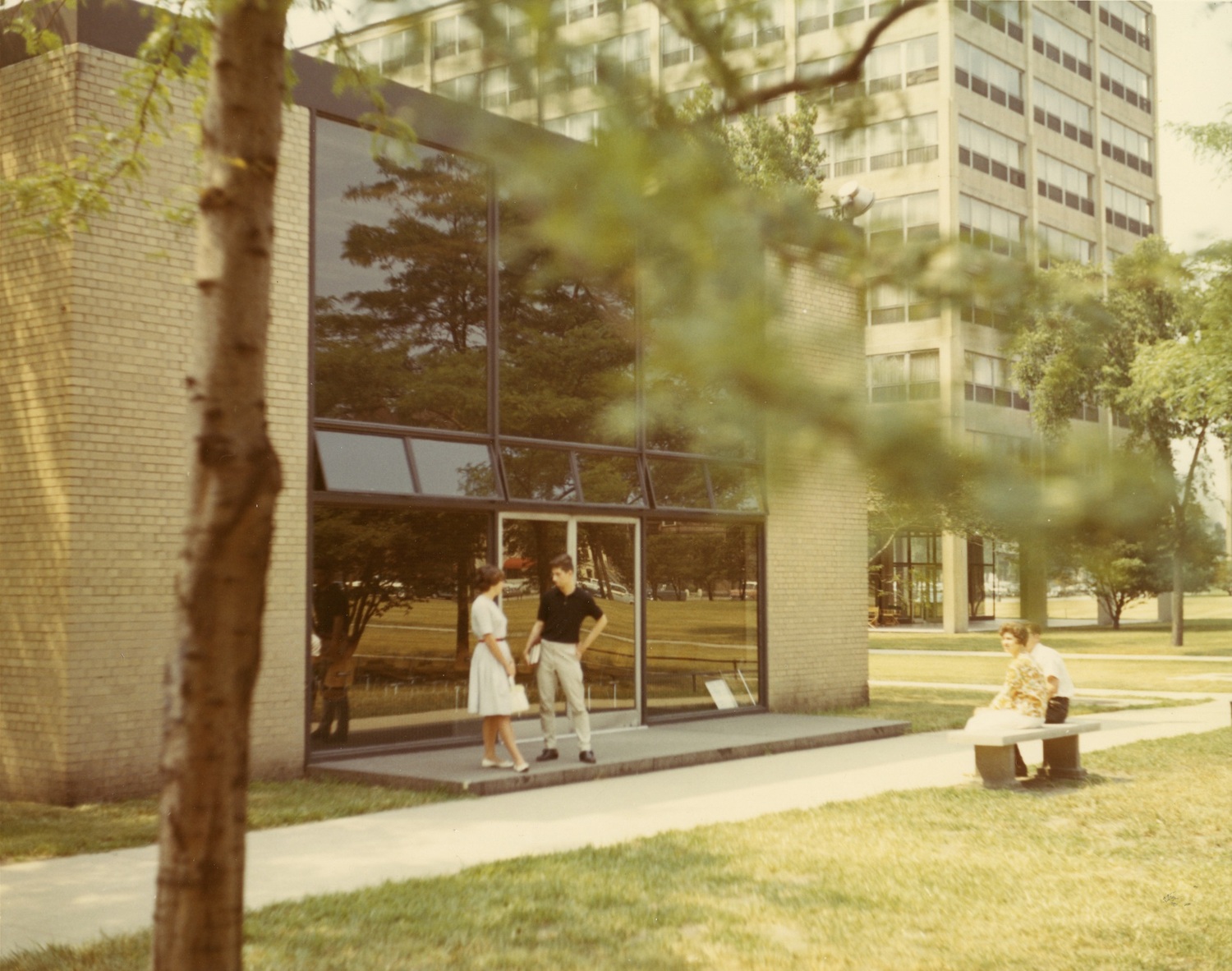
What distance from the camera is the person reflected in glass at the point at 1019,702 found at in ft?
36.4

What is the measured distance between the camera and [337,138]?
41.0 ft

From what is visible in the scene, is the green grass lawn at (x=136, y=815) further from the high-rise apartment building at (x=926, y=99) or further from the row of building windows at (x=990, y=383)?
the row of building windows at (x=990, y=383)

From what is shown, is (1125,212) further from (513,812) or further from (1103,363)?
(513,812)

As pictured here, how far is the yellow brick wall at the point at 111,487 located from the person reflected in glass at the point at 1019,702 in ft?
19.7

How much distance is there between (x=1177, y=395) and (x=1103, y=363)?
134 centimetres

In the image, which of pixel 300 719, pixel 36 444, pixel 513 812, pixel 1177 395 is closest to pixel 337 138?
pixel 36 444

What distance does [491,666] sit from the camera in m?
10.9

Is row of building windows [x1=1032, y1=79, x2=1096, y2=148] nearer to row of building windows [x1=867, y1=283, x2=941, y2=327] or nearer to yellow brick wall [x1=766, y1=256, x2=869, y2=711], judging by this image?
row of building windows [x1=867, y1=283, x2=941, y2=327]

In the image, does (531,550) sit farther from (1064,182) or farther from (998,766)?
(1064,182)

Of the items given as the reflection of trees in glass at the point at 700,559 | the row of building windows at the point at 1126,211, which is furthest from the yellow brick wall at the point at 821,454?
the reflection of trees in glass at the point at 700,559

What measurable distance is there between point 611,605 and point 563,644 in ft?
11.0

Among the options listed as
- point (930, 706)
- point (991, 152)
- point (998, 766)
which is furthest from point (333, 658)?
point (930, 706)

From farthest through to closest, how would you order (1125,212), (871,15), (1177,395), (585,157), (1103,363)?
(1177,395), (1125,212), (871,15), (585,157), (1103,363)

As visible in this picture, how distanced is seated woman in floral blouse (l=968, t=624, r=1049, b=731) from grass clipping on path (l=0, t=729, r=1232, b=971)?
1.62 m
